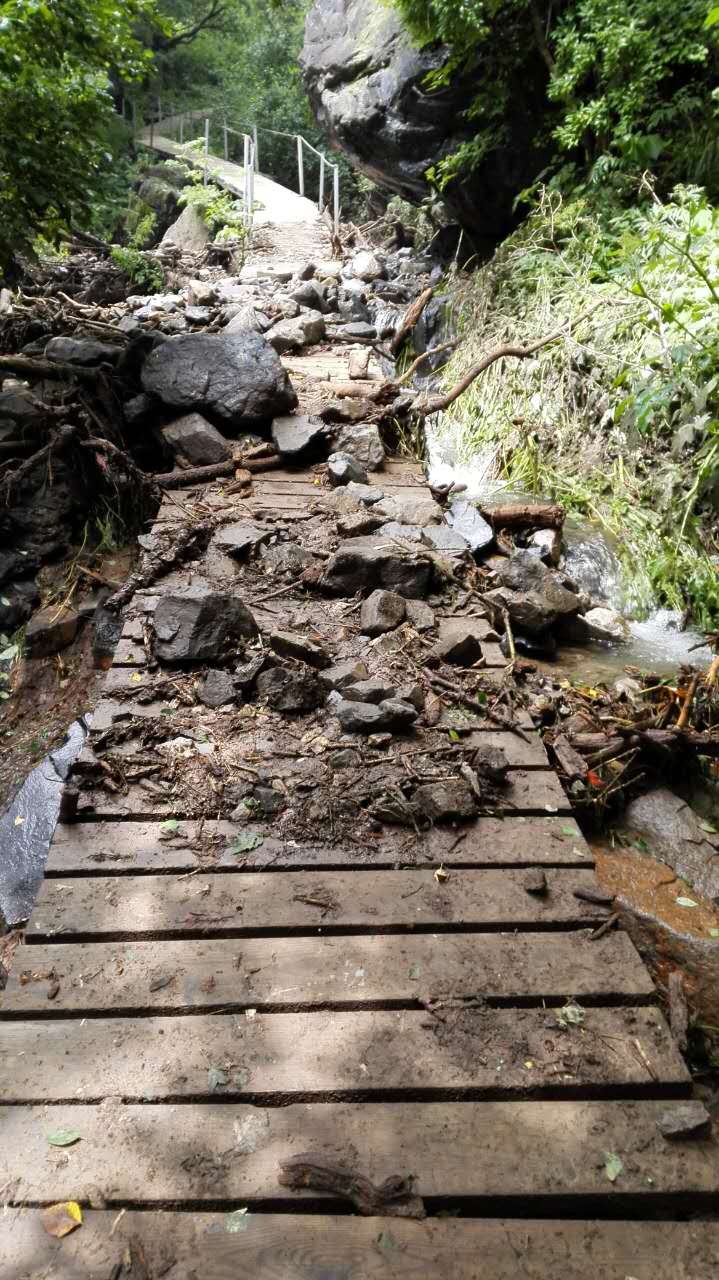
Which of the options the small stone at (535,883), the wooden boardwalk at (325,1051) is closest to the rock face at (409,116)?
the wooden boardwalk at (325,1051)

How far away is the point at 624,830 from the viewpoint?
→ 3.61m

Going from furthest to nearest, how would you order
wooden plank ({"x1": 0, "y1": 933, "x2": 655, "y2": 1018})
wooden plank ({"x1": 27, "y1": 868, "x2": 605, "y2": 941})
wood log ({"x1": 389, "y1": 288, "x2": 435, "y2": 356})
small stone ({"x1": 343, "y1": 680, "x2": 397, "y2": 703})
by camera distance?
wood log ({"x1": 389, "y1": 288, "x2": 435, "y2": 356})
small stone ({"x1": 343, "y1": 680, "x2": 397, "y2": 703})
wooden plank ({"x1": 27, "y1": 868, "x2": 605, "y2": 941})
wooden plank ({"x1": 0, "y1": 933, "x2": 655, "y2": 1018})

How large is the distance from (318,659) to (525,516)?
286 centimetres

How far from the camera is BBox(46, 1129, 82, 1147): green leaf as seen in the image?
5.23 ft

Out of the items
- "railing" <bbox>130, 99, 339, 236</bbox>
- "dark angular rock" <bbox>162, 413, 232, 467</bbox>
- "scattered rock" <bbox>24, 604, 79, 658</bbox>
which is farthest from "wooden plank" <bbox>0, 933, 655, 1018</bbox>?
"railing" <bbox>130, 99, 339, 236</bbox>

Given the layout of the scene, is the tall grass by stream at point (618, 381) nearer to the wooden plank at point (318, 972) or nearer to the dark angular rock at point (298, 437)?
→ the dark angular rock at point (298, 437)

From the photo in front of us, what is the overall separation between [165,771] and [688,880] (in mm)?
2375

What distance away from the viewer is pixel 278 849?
7.61 feet

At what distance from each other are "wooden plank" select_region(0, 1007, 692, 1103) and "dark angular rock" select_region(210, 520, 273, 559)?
2.58 m

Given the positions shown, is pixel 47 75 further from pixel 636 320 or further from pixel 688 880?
pixel 688 880

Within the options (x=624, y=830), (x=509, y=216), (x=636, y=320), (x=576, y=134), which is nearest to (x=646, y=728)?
(x=624, y=830)

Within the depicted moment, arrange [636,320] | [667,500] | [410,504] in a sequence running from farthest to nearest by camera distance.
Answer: [636,320]
[667,500]
[410,504]

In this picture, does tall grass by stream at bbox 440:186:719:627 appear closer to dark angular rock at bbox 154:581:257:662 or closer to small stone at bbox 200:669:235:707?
dark angular rock at bbox 154:581:257:662

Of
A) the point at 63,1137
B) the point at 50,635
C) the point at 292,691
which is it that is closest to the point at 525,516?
the point at 292,691
